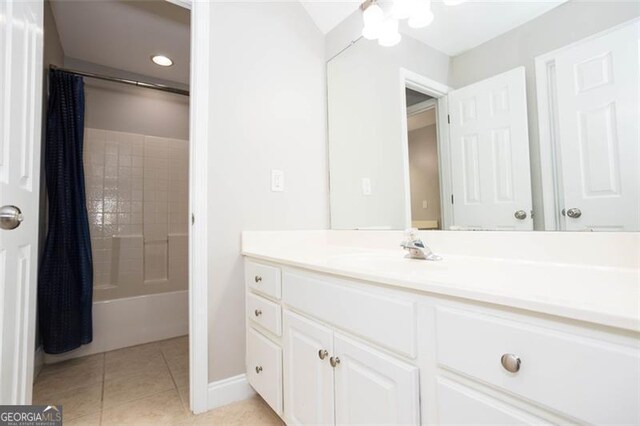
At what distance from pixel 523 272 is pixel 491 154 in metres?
0.48

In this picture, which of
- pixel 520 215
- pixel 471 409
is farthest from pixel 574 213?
pixel 471 409

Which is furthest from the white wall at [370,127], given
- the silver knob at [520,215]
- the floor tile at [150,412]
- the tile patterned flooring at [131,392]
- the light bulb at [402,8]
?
the floor tile at [150,412]

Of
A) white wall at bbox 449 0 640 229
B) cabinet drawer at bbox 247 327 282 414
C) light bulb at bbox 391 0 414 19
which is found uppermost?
light bulb at bbox 391 0 414 19

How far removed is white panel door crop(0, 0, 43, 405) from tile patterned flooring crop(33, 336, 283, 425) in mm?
606

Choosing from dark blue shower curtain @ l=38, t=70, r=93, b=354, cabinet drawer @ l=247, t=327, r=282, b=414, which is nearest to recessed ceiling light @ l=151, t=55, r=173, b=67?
dark blue shower curtain @ l=38, t=70, r=93, b=354

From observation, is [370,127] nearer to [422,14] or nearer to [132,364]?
[422,14]

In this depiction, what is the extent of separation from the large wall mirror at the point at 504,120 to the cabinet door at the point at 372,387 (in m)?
0.67

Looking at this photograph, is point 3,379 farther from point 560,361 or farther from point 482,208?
point 482,208

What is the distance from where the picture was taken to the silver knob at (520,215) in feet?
3.43

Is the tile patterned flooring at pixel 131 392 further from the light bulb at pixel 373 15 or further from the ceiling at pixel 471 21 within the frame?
the light bulb at pixel 373 15

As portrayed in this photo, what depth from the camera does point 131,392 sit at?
160cm

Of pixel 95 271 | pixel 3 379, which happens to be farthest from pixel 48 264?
pixel 3 379

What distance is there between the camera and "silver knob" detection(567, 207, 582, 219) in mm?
927

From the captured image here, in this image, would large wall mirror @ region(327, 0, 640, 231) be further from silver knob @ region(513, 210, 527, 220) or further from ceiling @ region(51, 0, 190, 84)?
ceiling @ region(51, 0, 190, 84)
